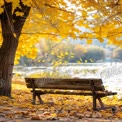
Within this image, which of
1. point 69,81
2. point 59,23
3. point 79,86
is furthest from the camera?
point 59,23

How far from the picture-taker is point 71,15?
350 inches

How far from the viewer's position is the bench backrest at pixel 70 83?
6.98 meters

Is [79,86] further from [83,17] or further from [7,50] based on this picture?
[7,50]

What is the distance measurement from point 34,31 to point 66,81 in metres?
4.52

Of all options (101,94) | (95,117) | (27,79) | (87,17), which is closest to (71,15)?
(87,17)

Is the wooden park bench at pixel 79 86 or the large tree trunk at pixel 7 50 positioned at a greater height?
the large tree trunk at pixel 7 50

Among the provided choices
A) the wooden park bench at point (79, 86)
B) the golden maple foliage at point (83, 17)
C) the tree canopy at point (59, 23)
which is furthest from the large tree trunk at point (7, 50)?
the wooden park bench at point (79, 86)

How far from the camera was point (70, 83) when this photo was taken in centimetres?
743

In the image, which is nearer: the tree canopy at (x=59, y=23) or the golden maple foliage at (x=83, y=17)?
the golden maple foliage at (x=83, y=17)

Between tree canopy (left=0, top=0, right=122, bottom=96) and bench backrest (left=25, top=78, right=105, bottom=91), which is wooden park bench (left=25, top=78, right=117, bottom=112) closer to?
bench backrest (left=25, top=78, right=105, bottom=91)

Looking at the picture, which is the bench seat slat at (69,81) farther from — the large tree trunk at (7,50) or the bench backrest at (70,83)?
the large tree trunk at (7,50)

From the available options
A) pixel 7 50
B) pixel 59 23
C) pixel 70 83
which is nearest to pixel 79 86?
pixel 70 83

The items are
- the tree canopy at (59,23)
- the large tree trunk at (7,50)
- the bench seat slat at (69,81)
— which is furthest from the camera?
the large tree trunk at (7,50)

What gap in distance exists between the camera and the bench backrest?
275 inches
